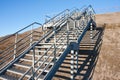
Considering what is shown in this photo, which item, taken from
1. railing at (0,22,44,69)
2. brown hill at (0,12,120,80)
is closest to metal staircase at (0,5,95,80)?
railing at (0,22,44,69)

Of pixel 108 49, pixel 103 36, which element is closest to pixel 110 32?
pixel 103 36

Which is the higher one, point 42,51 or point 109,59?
point 42,51

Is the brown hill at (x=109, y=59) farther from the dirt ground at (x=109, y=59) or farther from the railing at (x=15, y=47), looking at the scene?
the railing at (x=15, y=47)

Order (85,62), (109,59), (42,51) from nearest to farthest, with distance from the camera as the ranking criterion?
(42,51)
(109,59)
(85,62)

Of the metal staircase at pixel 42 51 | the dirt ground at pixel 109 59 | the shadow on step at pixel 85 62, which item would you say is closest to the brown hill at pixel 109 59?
the dirt ground at pixel 109 59

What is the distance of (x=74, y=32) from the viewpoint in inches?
436

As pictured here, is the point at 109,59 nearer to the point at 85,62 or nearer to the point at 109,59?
the point at 109,59

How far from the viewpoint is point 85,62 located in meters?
11.7

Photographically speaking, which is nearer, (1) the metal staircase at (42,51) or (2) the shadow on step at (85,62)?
(1) the metal staircase at (42,51)

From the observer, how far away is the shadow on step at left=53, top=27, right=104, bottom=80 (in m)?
10.5

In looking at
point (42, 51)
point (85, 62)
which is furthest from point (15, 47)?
point (85, 62)

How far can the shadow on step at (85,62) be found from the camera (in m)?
10.5

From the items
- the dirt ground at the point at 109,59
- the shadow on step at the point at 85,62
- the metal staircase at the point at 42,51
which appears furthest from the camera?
the shadow on step at the point at 85,62

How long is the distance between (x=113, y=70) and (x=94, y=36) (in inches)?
229
